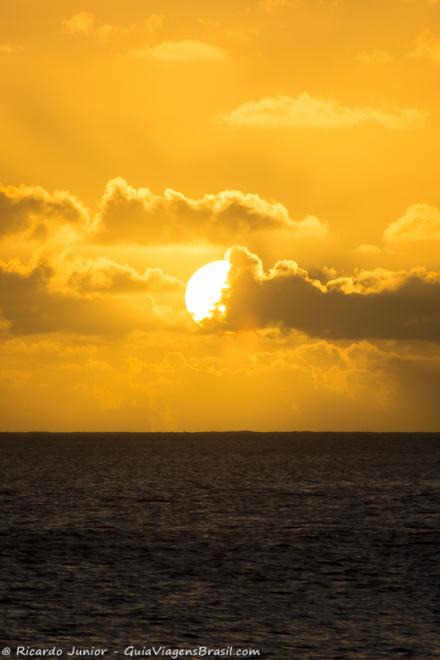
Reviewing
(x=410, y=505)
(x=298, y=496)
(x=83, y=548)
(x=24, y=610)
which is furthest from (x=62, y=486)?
(x=24, y=610)

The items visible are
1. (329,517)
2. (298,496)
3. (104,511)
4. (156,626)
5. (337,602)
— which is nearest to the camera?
(156,626)

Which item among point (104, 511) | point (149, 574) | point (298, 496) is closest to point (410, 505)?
point (298, 496)

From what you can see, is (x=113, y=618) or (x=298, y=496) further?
(x=298, y=496)

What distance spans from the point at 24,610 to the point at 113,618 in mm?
5005

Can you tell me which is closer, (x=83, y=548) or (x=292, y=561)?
(x=292, y=561)

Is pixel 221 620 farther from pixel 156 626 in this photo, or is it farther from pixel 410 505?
pixel 410 505

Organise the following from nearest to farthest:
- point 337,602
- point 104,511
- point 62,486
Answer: point 337,602 < point 104,511 < point 62,486

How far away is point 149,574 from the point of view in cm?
6353

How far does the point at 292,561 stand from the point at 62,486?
3341 inches

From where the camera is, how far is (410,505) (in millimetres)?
118438

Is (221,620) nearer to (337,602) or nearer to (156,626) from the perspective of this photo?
(156,626)

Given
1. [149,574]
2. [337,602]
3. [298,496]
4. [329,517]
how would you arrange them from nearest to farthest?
[337,602], [149,574], [329,517], [298,496]

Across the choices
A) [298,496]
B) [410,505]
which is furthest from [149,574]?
[298,496]

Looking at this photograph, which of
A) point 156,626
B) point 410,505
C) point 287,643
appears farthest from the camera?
point 410,505
